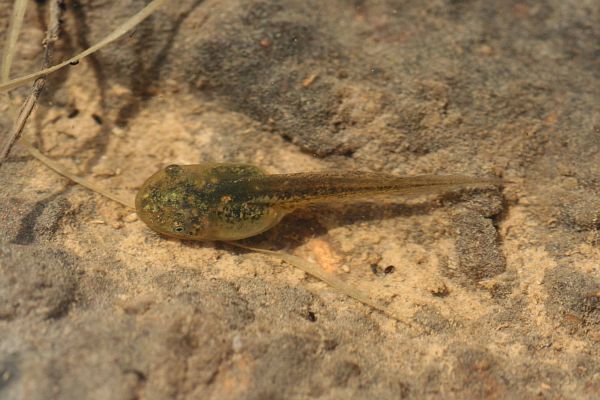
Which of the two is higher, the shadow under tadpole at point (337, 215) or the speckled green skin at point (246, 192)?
the speckled green skin at point (246, 192)

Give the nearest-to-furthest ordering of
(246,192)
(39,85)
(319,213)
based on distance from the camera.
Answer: (246,192) → (39,85) → (319,213)

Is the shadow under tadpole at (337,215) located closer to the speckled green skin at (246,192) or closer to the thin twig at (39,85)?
the speckled green skin at (246,192)

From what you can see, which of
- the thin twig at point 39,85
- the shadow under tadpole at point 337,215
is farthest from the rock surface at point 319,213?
the thin twig at point 39,85

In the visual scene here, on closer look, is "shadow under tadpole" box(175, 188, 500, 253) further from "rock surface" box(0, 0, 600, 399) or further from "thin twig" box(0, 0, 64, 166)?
"thin twig" box(0, 0, 64, 166)

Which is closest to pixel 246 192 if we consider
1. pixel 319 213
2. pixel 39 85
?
pixel 319 213

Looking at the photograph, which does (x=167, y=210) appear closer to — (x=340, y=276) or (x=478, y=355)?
(x=340, y=276)

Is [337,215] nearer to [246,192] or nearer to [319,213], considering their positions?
[319,213]
